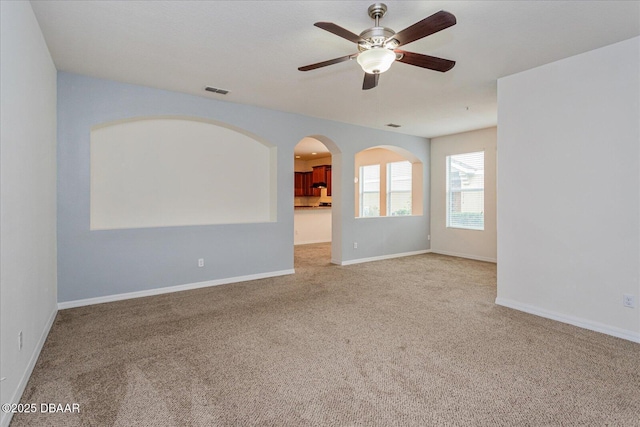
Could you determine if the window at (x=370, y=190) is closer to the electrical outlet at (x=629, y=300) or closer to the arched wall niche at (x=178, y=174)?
the arched wall niche at (x=178, y=174)

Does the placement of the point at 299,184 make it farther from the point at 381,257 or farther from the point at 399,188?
the point at 381,257

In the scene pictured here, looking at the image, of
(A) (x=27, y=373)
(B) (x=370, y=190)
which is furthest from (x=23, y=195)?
(B) (x=370, y=190)

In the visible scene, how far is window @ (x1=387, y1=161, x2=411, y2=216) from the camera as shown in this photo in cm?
842

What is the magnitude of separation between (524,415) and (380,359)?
96 centimetres

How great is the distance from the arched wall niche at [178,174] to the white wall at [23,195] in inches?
39.1

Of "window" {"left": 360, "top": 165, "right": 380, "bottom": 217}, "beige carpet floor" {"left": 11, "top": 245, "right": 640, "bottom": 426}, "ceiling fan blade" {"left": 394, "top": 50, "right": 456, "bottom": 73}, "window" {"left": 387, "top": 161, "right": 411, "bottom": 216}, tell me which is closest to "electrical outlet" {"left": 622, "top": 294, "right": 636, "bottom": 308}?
"beige carpet floor" {"left": 11, "top": 245, "right": 640, "bottom": 426}

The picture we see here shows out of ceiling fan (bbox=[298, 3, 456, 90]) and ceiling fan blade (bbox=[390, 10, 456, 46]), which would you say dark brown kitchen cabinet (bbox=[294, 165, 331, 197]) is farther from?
ceiling fan blade (bbox=[390, 10, 456, 46])

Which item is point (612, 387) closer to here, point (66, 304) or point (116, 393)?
point (116, 393)

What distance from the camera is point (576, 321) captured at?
10.4 ft

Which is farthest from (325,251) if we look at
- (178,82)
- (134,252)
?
(178,82)

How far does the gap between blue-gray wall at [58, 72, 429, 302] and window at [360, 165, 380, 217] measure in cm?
296

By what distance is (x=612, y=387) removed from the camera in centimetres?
213

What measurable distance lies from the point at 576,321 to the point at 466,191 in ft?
13.2

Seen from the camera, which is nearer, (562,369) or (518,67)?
(562,369)
